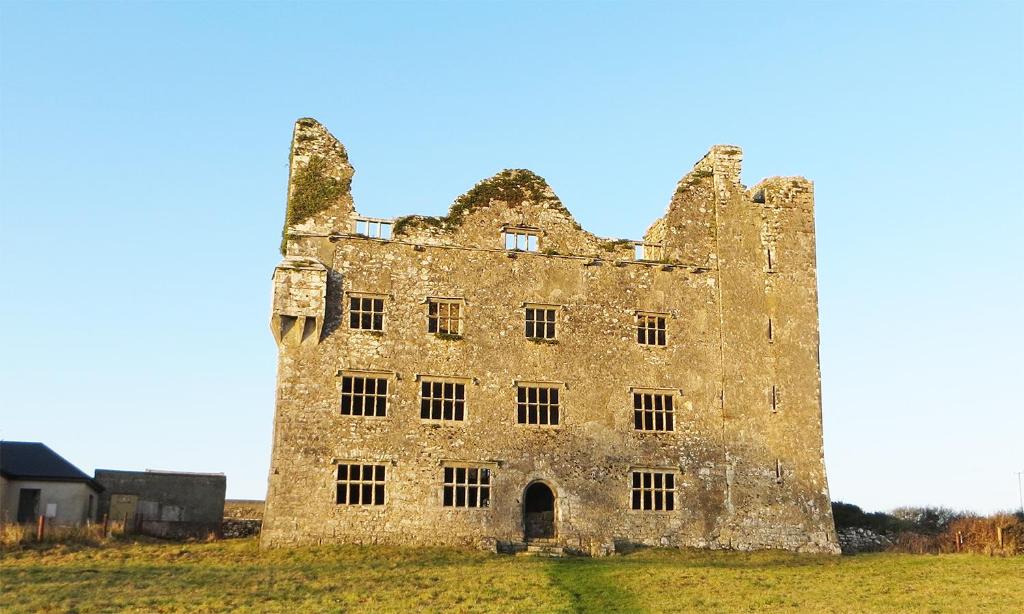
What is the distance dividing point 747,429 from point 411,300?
12056 millimetres

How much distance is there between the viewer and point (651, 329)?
1364 inches

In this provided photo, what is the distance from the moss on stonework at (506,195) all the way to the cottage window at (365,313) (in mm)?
3504

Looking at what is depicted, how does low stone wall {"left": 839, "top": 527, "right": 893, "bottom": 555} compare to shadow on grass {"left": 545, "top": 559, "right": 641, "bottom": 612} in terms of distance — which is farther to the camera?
low stone wall {"left": 839, "top": 527, "right": 893, "bottom": 555}

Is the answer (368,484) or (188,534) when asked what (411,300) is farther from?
(188,534)

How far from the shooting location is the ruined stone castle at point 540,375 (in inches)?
1235

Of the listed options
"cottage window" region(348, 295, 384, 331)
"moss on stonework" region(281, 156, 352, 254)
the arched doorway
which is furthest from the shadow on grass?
"moss on stonework" region(281, 156, 352, 254)

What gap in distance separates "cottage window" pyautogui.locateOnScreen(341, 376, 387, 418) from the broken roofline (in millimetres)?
4973

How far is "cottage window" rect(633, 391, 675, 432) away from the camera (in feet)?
111

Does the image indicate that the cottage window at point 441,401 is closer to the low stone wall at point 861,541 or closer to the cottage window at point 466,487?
the cottage window at point 466,487

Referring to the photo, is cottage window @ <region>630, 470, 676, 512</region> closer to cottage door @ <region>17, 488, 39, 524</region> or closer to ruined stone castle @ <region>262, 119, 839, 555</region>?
ruined stone castle @ <region>262, 119, 839, 555</region>

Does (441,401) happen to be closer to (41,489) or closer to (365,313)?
(365,313)

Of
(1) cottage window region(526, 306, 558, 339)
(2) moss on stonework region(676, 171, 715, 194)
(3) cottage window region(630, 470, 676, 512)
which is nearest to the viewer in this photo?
(3) cottage window region(630, 470, 676, 512)

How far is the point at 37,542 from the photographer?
2858 cm

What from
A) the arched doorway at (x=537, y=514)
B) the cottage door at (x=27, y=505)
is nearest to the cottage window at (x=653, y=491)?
the arched doorway at (x=537, y=514)
